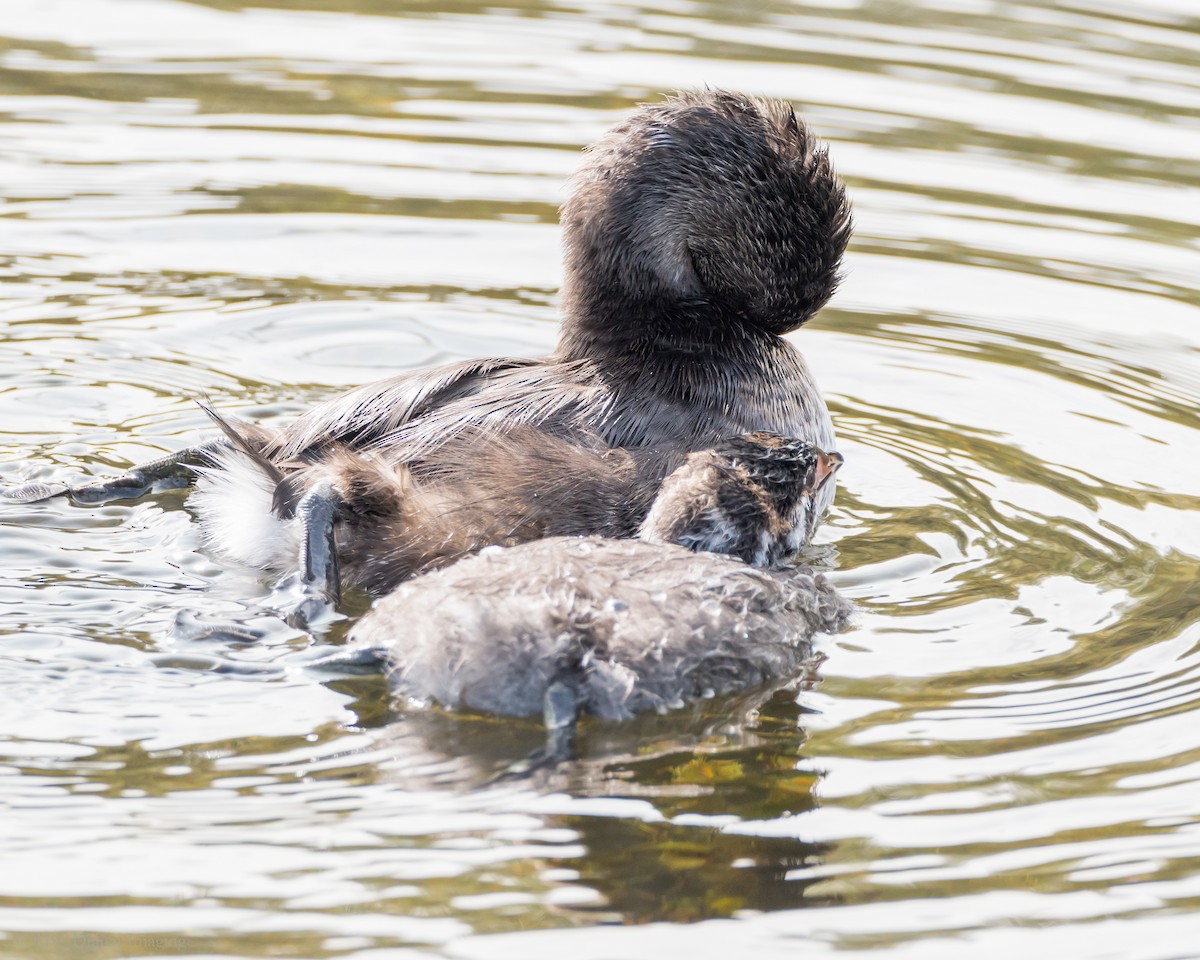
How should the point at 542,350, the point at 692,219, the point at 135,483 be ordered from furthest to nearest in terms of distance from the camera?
the point at 542,350, the point at 135,483, the point at 692,219

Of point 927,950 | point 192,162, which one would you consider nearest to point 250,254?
point 192,162

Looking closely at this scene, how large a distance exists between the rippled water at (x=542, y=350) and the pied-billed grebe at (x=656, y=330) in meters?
0.36

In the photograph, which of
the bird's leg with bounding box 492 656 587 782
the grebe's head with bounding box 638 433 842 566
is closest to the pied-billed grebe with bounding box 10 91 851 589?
the grebe's head with bounding box 638 433 842 566

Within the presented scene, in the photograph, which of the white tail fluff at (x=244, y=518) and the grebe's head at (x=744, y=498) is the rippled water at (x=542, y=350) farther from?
the grebe's head at (x=744, y=498)

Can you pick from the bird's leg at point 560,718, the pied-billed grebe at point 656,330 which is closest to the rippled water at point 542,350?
the bird's leg at point 560,718

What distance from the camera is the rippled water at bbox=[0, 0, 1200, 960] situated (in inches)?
149

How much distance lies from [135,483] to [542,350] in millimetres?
1961

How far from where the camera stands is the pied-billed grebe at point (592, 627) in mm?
4355

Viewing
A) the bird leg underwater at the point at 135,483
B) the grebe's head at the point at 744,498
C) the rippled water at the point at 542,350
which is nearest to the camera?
the rippled water at the point at 542,350

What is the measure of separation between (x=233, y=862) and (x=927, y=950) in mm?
1414

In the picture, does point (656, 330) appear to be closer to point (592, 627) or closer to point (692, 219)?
point (692, 219)

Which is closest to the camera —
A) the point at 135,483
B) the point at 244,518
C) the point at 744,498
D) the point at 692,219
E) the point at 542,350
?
the point at 744,498

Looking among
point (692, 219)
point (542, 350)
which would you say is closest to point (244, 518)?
point (692, 219)

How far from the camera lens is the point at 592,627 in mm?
4395
